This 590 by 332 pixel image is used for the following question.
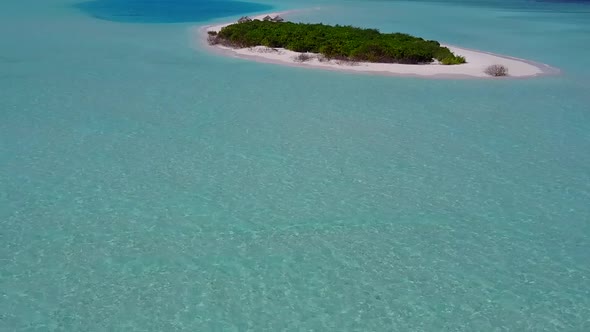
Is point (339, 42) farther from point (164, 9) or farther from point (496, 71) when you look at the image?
point (164, 9)

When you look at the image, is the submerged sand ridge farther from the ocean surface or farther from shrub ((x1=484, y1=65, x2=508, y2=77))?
the ocean surface

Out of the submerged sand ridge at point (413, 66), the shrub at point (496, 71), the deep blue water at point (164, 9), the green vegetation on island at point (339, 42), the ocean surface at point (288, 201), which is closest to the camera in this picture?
the ocean surface at point (288, 201)

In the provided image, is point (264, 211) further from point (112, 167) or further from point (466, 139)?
point (466, 139)

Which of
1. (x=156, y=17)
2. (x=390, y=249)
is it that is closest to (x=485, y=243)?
(x=390, y=249)

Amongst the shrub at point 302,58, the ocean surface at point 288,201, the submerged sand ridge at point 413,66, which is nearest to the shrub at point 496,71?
the submerged sand ridge at point 413,66

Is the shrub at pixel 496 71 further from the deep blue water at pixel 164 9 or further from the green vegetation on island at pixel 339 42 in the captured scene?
the deep blue water at pixel 164 9

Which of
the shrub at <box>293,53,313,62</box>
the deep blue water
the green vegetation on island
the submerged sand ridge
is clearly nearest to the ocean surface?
the submerged sand ridge
